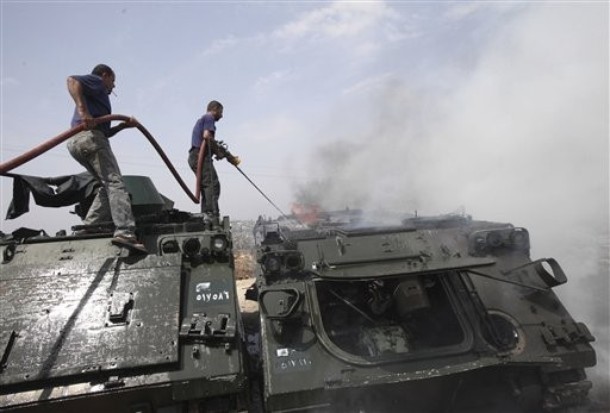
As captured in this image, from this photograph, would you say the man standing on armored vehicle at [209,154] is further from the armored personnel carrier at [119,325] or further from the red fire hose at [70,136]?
the armored personnel carrier at [119,325]

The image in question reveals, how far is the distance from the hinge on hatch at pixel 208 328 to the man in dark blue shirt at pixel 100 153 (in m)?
0.98

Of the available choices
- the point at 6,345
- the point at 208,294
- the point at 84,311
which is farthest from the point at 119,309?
the point at 6,345

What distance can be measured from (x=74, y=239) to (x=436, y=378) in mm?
3738

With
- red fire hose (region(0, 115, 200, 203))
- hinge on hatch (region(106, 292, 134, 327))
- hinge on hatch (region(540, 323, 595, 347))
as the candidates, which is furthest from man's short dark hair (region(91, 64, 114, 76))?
hinge on hatch (region(540, 323, 595, 347))

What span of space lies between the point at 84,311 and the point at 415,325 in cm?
330

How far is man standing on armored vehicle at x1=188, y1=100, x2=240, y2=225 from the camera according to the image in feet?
22.7

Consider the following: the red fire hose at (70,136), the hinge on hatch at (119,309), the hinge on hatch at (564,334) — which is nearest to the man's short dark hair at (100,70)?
the red fire hose at (70,136)

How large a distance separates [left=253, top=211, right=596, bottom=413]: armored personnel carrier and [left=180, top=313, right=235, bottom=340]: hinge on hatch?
36 cm

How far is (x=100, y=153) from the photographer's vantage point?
5012 mm

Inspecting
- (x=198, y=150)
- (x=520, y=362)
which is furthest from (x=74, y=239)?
(x=520, y=362)

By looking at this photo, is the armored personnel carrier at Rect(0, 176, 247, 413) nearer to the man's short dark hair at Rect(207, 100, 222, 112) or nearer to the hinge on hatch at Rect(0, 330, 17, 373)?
the hinge on hatch at Rect(0, 330, 17, 373)

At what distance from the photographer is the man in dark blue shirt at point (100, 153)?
480 centimetres

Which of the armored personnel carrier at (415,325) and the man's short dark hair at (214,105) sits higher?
the man's short dark hair at (214,105)

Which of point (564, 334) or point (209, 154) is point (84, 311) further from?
point (564, 334)
